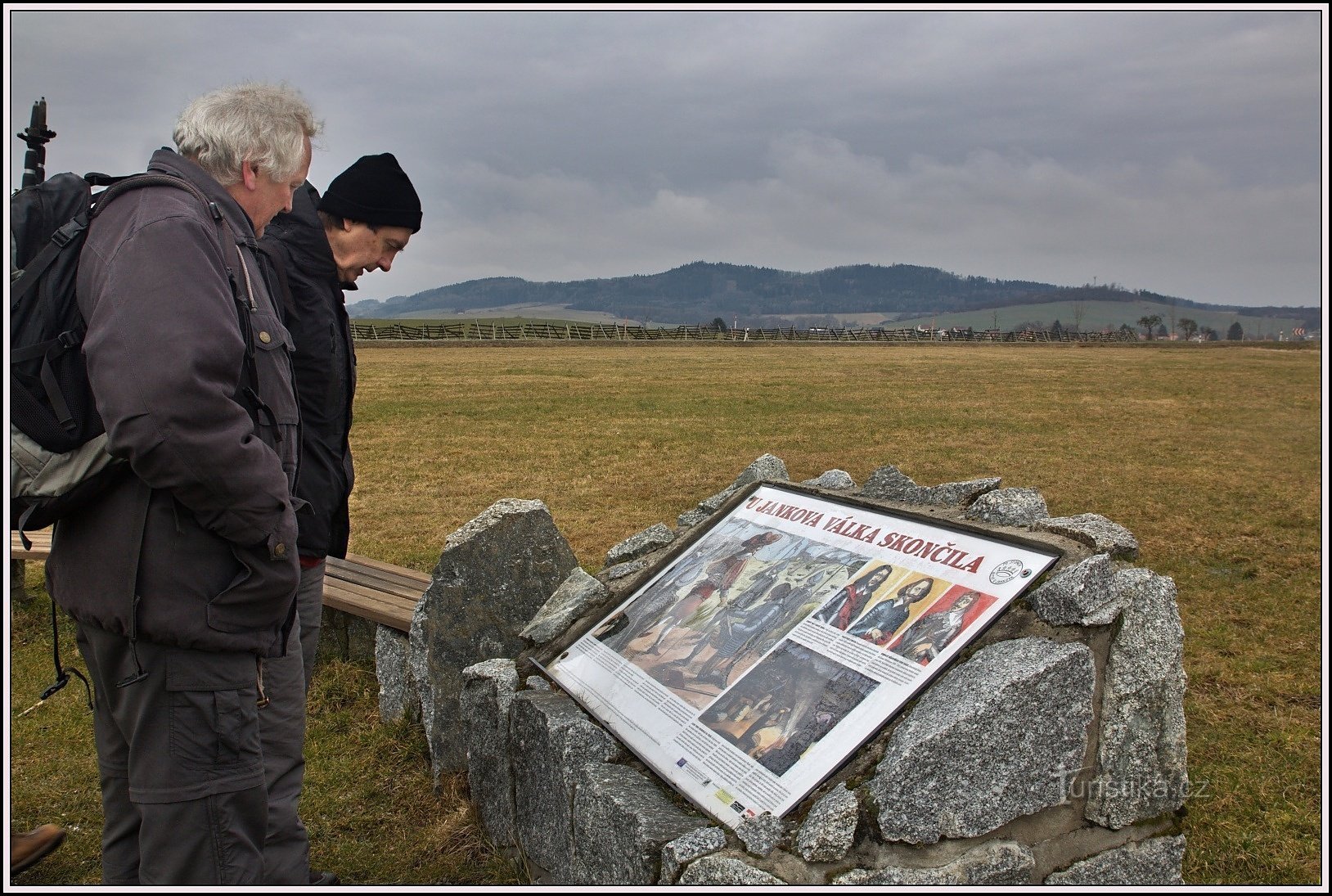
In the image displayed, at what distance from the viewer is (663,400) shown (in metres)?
20.1

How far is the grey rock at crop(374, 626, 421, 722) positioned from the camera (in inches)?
187

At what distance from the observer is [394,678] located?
4824 mm

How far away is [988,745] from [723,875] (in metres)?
0.79

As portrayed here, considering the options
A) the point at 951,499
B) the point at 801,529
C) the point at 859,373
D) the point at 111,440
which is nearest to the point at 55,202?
the point at 111,440

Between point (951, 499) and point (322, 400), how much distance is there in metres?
2.45

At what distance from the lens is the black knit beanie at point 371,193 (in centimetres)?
338

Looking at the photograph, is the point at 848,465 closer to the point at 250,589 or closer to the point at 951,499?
the point at 951,499

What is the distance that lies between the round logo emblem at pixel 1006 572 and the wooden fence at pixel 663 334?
151ft

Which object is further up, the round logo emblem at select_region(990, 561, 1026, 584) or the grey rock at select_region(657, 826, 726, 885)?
the round logo emblem at select_region(990, 561, 1026, 584)

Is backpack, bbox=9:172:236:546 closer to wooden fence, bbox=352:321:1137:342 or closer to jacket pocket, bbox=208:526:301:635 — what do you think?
jacket pocket, bbox=208:526:301:635

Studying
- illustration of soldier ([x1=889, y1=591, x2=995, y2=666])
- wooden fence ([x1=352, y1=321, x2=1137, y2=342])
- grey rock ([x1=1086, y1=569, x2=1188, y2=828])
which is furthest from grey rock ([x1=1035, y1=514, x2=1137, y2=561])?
wooden fence ([x1=352, y1=321, x2=1137, y2=342])

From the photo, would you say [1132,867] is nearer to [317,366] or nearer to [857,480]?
[317,366]

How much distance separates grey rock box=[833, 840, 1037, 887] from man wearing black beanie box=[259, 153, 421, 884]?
67.6 inches

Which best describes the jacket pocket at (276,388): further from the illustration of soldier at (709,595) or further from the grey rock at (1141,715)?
the grey rock at (1141,715)
